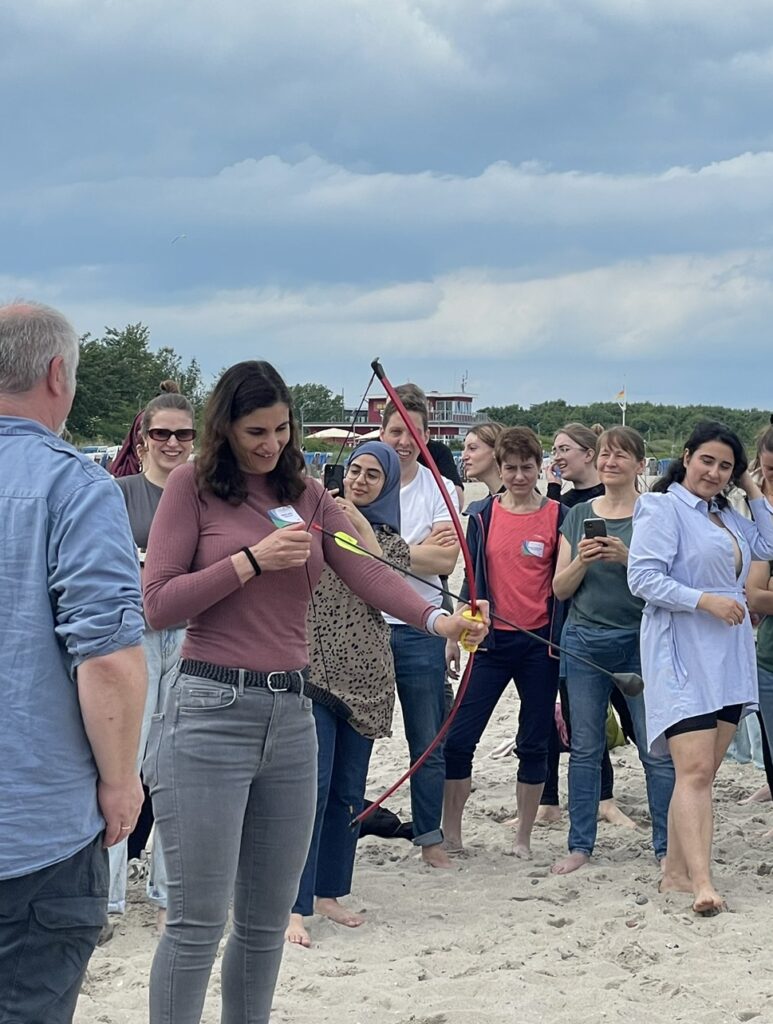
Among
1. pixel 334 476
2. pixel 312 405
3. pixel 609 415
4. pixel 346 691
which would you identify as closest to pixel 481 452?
pixel 334 476

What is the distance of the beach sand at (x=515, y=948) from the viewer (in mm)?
3701

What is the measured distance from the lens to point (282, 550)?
2.83 metres

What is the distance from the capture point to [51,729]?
2.13 meters

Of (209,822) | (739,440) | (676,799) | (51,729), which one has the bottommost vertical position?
(676,799)

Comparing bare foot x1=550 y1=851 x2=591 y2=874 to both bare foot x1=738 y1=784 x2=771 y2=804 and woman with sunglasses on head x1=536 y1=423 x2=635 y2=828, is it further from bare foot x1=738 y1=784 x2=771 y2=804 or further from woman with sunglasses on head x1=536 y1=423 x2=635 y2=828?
bare foot x1=738 y1=784 x2=771 y2=804

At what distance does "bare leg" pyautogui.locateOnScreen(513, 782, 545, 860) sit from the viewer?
533cm

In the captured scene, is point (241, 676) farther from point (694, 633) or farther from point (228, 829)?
point (694, 633)

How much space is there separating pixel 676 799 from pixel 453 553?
1316 millimetres

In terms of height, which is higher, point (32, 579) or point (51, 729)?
point (32, 579)

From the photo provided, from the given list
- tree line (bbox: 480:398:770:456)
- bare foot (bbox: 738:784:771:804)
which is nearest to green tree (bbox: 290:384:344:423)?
bare foot (bbox: 738:784:771:804)

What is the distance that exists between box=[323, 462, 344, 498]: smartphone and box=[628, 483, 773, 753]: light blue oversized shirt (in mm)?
1153

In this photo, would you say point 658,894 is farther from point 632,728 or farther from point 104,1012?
point 104,1012

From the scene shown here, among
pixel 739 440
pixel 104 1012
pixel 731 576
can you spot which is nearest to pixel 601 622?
pixel 731 576

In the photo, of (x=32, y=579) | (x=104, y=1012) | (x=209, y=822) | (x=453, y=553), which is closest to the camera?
(x=32, y=579)
